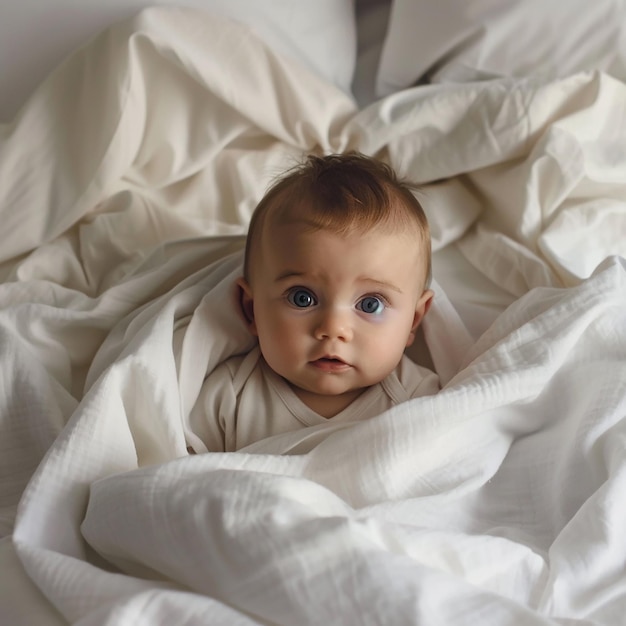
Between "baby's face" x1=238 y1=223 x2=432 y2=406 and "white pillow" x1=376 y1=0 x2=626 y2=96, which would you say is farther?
"white pillow" x1=376 y1=0 x2=626 y2=96

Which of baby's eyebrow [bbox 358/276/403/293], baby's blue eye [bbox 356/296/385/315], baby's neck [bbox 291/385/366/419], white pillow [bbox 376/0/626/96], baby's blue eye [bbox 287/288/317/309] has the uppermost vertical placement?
white pillow [bbox 376/0/626/96]

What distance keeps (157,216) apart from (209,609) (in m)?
0.72

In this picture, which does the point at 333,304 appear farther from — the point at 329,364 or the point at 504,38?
the point at 504,38

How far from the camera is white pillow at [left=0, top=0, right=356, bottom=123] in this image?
132 centimetres

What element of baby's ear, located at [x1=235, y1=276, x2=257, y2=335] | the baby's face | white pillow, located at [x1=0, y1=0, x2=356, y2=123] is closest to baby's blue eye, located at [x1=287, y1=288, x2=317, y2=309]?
the baby's face

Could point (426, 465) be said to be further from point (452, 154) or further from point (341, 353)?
point (452, 154)

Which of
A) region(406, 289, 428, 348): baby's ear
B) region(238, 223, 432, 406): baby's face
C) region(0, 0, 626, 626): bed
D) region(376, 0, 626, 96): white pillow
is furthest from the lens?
region(376, 0, 626, 96): white pillow

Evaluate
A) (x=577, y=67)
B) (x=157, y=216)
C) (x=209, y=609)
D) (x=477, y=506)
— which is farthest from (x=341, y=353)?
(x=577, y=67)

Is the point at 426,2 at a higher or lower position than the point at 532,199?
higher

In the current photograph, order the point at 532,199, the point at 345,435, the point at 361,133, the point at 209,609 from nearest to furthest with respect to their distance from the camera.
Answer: the point at 209,609
the point at 345,435
the point at 532,199
the point at 361,133

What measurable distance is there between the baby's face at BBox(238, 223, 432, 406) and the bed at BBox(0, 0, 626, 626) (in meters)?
0.08

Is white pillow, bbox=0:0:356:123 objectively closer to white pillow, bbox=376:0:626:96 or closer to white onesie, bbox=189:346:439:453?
white pillow, bbox=376:0:626:96

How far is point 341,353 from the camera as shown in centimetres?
93

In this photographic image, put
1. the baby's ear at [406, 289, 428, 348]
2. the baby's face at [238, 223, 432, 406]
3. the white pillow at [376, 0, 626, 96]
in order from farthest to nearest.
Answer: the white pillow at [376, 0, 626, 96], the baby's ear at [406, 289, 428, 348], the baby's face at [238, 223, 432, 406]
